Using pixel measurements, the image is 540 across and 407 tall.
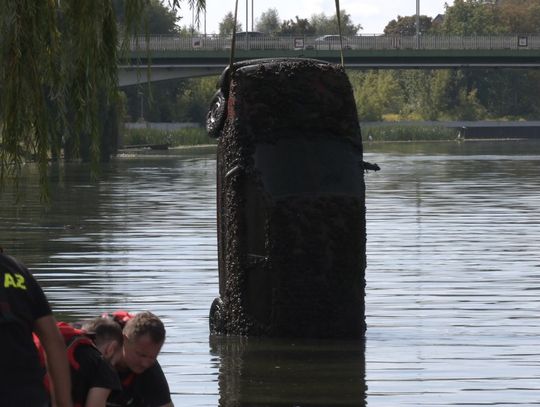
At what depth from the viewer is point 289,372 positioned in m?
11.8

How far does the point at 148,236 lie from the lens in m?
24.4

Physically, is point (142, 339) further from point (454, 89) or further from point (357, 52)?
point (454, 89)

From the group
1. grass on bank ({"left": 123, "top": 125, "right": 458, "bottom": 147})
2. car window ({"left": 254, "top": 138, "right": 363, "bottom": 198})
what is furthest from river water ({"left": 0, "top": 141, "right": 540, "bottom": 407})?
grass on bank ({"left": 123, "top": 125, "right": 458, "bottom": 147})

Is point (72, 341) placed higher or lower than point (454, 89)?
higher

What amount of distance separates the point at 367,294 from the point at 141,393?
1007 cm

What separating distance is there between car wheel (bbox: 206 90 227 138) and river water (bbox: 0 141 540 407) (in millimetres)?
1731

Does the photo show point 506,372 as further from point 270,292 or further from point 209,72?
point 209,72

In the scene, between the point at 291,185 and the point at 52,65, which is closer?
the point at 52,65

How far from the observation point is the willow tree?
396 inches

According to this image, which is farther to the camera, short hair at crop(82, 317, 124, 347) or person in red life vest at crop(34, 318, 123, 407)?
short hair at crop(82, 317, 124, 347)

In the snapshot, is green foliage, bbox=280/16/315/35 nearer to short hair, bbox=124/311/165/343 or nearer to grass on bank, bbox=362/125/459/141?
grass on bank, bbox=362/125/459/141

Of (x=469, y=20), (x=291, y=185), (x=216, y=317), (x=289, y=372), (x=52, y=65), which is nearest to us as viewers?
(x=52, y=65)

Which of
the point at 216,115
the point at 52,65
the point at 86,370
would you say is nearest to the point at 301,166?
the point at 216,115

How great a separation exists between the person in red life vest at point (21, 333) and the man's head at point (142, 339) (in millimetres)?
823
